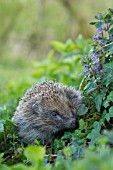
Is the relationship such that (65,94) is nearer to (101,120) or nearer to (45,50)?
(101,120)

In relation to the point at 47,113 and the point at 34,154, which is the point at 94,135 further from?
the point at 34,154

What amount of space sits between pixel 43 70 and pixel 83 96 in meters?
3.72

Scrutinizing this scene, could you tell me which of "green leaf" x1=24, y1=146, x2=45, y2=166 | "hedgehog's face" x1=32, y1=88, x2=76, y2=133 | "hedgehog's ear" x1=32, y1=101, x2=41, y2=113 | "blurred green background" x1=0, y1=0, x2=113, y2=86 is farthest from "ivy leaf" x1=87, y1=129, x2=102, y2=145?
"blurred green background" x1=0, y1=0, x2=113, y2=86

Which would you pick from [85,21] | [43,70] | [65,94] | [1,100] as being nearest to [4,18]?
[85,21]

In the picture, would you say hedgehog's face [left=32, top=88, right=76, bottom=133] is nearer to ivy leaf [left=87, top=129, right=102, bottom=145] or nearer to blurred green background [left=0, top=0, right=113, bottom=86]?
ivy leaf [left=87, top=129, right=102, bottom=145]

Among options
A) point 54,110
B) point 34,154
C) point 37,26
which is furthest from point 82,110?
point 37,26

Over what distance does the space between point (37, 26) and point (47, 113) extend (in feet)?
44.8

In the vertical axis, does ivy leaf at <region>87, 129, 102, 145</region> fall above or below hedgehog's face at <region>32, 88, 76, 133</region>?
below

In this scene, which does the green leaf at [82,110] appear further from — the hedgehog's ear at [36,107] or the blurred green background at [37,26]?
the blurred green background at [37,26]

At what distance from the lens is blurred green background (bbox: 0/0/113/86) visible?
680 inches

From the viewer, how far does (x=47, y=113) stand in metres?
4.81

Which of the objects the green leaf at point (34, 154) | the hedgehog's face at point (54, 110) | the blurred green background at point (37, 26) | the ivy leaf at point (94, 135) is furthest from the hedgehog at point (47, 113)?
the blurred green background at point (37, 26)

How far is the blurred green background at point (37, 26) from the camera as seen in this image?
56.6 feet

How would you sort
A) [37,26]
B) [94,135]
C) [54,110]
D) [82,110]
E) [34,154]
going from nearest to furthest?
[34,154] → [94,135] → [82,110] → [54,110] → [37,26]
